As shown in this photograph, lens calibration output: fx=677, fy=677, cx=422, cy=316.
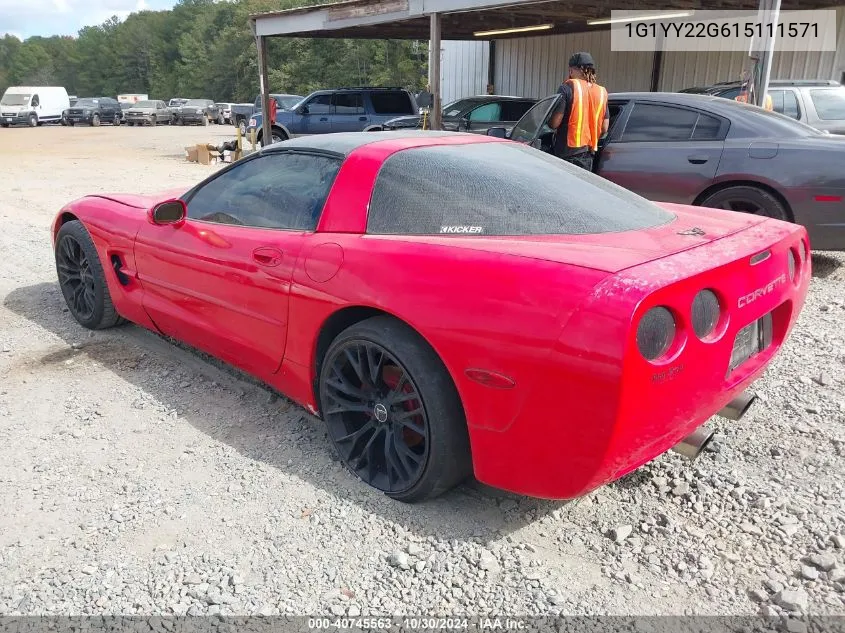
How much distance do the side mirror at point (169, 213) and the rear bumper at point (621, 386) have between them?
6.87 feet

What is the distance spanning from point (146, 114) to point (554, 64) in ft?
97.5

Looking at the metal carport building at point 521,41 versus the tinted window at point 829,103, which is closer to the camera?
the tinted window at point 829,103

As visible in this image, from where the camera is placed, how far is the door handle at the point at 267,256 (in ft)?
9.51

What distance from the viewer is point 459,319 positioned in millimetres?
2217

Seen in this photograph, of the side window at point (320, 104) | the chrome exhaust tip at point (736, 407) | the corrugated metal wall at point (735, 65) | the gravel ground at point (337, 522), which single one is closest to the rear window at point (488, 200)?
the chrome exhaust tip at point (736, 407)

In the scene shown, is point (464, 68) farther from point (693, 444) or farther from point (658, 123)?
point (693, 444)

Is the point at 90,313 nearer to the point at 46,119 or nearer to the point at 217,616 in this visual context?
the point at 217,616

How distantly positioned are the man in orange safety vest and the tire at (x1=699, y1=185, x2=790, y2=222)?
1099 millimetres

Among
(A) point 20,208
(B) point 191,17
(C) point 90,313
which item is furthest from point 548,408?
(B) point 191,17

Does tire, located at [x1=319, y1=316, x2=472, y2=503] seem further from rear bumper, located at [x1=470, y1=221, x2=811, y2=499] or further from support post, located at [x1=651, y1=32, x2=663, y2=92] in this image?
support post, located at [x1=651, y1=32, x2=663, y2=92]

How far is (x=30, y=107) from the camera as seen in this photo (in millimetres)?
35812

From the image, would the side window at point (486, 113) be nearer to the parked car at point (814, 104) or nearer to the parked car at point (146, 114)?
the parked car at point (814, 104)

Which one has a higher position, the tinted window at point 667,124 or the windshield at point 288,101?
the windshield at point 288,101

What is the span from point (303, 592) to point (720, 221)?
7.24 ft
